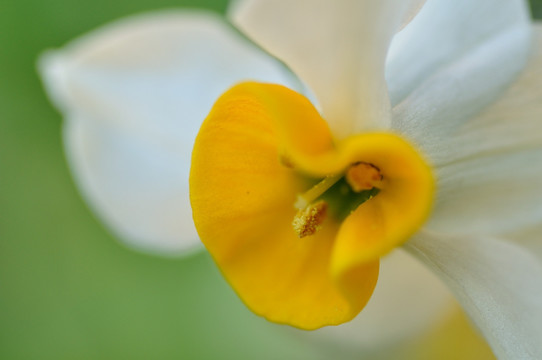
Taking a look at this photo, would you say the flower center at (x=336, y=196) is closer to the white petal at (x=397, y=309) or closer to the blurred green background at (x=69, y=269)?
the white petal at (x=397, y=309)

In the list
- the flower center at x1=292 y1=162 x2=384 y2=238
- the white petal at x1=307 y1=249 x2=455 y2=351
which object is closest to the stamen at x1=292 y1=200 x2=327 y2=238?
the flower center at x1=292 y1=162 x2=384 y2=238

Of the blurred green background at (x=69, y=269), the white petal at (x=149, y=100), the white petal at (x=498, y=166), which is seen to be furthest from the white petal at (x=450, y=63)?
the blurred green background at (x=69, y=269)

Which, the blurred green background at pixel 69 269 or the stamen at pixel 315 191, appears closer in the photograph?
the stamen at pixel 315 191

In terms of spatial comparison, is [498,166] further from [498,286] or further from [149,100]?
[149,100]

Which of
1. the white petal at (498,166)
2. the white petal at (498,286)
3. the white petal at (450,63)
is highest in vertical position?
the white petal at (450,63)

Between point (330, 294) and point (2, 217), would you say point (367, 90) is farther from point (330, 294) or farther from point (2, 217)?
point (2, 217)

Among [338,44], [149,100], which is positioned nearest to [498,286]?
[338,44]

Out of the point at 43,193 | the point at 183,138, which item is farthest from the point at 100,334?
the point at 183,138
